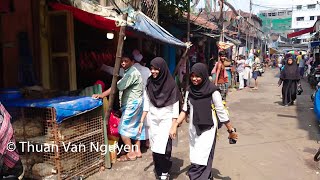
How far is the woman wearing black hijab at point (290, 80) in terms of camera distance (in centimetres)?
955

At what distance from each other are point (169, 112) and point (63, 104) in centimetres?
133

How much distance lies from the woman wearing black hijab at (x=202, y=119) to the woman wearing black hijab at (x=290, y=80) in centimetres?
682

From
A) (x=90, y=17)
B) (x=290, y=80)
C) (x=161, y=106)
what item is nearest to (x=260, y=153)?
(x=161, y=106)

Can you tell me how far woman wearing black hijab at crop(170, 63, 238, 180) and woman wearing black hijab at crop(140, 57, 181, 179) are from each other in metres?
0.20

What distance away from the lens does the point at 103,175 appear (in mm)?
4348

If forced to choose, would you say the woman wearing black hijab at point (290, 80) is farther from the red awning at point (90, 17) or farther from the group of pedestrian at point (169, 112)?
the red awning at point (90, 17)

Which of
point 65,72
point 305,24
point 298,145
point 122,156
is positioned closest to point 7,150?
point 122,156

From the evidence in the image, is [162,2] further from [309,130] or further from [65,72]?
[309,130]

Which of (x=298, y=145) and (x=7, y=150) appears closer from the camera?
(x=7, y=150)

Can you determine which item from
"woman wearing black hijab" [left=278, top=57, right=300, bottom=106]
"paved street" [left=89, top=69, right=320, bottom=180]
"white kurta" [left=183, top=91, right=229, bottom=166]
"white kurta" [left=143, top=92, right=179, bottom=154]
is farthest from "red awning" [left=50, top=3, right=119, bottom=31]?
"woman wearing black hijab" [left=278, top=57, right=300, bottom=106]

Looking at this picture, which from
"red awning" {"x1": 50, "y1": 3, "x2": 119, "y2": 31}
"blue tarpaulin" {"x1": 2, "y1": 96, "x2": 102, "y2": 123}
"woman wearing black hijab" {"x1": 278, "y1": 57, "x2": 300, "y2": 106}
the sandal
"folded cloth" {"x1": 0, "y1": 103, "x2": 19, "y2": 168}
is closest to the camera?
"folded cloth" {"x1": 0, "y1": 103, "x2": 19, "y2": 168}

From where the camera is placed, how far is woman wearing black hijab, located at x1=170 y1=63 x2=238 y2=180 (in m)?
3.48

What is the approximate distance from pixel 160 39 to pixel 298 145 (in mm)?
3248

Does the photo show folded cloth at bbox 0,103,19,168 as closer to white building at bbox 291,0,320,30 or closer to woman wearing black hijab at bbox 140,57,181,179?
woman wearing black hijab at bbox 140,57,181,179
